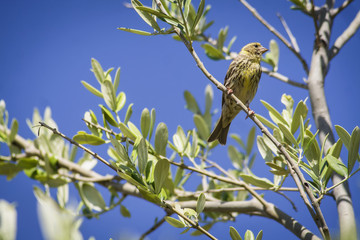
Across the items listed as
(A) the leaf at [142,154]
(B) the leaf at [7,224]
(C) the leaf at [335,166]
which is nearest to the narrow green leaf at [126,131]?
(A) the leaf at [142,154]

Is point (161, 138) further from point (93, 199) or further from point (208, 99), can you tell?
point (208, 99)

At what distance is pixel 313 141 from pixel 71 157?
4.94ft

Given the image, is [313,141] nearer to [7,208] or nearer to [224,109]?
[7,208]

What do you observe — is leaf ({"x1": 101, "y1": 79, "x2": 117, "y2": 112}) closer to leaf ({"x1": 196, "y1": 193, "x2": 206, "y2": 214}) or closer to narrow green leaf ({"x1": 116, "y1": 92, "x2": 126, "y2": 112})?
narrow green leaf ({"x1": 116, "y1": 92, "x2": 126, "y2": 112})

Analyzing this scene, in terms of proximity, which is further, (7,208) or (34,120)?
(34,120)

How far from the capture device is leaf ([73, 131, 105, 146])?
2096 mm

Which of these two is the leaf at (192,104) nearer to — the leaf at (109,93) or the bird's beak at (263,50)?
the leaf at (109,93)

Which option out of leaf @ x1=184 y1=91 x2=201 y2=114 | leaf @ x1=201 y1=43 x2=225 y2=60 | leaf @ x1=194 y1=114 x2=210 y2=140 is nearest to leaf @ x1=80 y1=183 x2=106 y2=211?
leaf @ x1=194 y1=114 x2=210 y2=140

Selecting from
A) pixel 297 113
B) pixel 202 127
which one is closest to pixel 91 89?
pixel 202 127

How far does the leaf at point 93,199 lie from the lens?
244 centimetres

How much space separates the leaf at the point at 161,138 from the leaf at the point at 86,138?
289 mm

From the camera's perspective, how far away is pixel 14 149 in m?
2.31

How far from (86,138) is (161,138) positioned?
390mm

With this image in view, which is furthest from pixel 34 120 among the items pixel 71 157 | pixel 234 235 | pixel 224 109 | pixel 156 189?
pixel 224 109
